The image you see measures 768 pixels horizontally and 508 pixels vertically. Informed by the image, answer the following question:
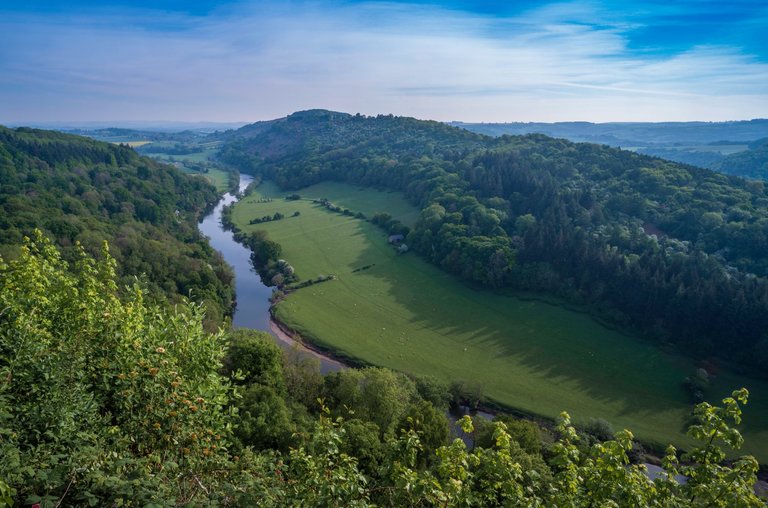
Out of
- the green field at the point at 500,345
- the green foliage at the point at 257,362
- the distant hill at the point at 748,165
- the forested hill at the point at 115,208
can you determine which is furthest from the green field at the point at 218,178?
the distant hill at the point at 748,165

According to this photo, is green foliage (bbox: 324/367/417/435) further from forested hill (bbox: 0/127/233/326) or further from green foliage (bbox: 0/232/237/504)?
green foliage (bbox: 0/232/237/504)

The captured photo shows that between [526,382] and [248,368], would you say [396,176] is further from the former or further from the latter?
[248,368]

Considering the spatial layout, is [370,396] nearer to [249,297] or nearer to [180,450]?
[180,450]

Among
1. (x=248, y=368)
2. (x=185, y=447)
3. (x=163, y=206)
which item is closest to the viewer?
(x=185, y=447)

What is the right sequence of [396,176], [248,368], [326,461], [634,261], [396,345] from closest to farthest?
1. [326,461]
2. [248,368]
3. [396,345]
4. [634,261]
5. [396,176]

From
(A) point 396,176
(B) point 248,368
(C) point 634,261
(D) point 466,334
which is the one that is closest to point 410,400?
(B) point 248,368

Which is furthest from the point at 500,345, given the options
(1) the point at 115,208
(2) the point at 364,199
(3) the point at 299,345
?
(2) the point at 364,199

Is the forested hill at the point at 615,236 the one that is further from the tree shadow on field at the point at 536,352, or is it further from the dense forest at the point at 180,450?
the dense forest at the point at 180,450
